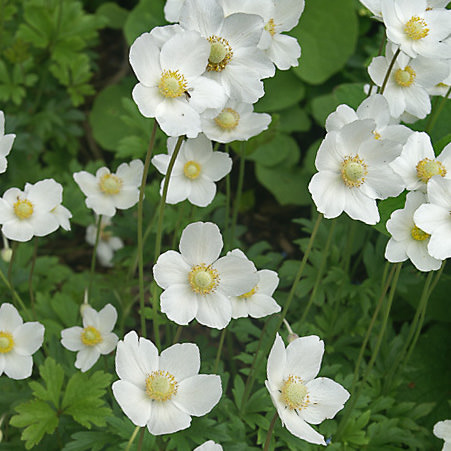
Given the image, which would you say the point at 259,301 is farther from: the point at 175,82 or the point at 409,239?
the point at 175,82

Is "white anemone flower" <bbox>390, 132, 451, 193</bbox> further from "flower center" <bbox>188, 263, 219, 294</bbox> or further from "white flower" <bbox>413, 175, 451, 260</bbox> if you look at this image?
"flower center" <bbox>188, 263, 219, 294</bbox>

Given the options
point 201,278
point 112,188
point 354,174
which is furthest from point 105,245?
point 354,174

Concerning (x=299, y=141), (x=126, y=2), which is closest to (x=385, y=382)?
(x=299, y=141)

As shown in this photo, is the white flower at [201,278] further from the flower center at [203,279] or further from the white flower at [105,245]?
the white flower at [105,245]

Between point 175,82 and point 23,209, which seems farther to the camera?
point 23,209

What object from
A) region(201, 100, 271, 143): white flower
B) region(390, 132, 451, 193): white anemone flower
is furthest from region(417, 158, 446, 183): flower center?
region(201, 100, 271, 143): white flower

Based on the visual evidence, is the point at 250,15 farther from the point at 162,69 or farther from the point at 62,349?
the point at 62,349
